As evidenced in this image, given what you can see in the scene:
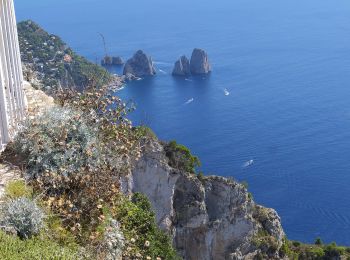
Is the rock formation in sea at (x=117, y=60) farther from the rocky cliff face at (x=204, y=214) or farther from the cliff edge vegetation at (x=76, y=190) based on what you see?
the cliff edge vegetation at (x=76, y=190)

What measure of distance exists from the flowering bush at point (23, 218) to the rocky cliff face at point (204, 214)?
537 inches

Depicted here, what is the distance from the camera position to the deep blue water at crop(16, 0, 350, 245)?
124 ft

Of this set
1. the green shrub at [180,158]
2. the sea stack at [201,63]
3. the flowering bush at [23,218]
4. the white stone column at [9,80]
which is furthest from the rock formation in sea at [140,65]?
the flowering bush at [23,218]

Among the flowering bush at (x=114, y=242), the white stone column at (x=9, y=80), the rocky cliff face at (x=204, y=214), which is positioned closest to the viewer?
the flowering bush at (x=114, y=242)

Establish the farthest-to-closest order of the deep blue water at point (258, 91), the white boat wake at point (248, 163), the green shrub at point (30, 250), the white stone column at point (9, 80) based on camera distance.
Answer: the white boat wake at point (248, 163) < the deep blue water at point (258, 91) < the white stone column at point (9, 80) < the green shrub at point (30, 250)

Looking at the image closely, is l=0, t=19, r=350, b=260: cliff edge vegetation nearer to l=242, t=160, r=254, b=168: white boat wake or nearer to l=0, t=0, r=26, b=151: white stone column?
l=0, t=0, r=26, b=151: white stone column

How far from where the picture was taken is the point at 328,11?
347ft

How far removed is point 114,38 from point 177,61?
20.7 metres

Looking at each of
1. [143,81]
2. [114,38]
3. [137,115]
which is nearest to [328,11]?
[114,38]

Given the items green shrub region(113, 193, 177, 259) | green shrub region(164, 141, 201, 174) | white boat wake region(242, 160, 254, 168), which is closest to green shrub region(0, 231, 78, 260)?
green shrub region(113, 193, 177, 259)

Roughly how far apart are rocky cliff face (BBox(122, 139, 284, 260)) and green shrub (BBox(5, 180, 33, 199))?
1300 cm

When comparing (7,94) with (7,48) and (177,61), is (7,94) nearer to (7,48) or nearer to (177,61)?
(7,48)

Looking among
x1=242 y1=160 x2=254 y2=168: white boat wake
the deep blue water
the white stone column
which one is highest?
the white stone column

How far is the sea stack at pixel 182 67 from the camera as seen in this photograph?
67125 millimetres
